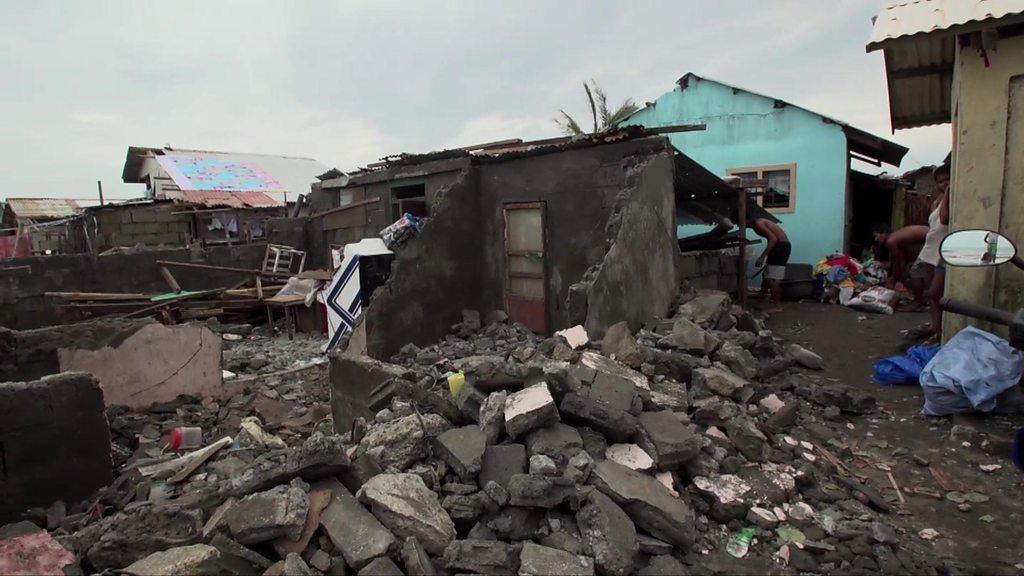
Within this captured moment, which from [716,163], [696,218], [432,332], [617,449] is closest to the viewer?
[617,449]

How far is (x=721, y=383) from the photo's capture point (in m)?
4.43

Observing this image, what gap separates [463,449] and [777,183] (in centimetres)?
1191

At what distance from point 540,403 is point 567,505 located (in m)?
0.61

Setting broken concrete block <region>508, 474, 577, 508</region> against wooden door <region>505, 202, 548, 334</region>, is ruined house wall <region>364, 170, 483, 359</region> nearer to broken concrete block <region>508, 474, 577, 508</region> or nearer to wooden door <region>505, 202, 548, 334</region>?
wooden door <region>505, 202, 548, 334</region>

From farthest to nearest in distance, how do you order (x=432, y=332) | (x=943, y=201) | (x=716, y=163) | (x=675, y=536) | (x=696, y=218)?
(x=716, y=163) < (x=696, y=218) < (x=432, y=332) < (x=943, y=201) < (x=675, y=536)

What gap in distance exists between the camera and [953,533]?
3166mm

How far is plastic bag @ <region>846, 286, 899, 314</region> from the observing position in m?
9.34

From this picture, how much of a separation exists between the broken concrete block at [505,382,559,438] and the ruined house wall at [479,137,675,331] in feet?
12.6

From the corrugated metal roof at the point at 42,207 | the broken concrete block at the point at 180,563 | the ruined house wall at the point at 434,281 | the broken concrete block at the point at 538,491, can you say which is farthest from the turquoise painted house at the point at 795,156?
the corrugated metal roof at the point at 42,207

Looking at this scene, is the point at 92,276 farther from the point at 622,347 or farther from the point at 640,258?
the point at 622,347

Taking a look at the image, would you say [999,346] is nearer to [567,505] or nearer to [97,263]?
[567,505]

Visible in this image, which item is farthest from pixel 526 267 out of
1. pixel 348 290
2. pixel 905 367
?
pixel 905 367

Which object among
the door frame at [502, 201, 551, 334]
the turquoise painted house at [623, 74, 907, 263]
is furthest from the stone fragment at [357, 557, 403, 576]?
the turquoise painted house at [623, 74, 907, 263]

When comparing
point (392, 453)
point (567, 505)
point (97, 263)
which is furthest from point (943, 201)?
point (97, 263)
